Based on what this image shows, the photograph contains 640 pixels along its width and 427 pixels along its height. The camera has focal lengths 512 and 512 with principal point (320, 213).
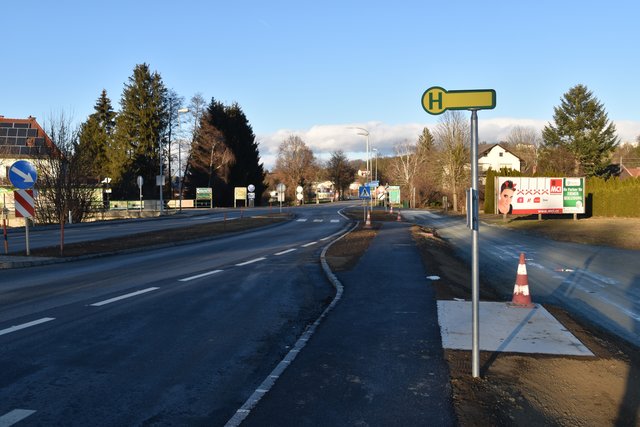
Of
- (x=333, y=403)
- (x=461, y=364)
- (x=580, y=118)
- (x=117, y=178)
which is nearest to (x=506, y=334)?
(x=461, y=364)

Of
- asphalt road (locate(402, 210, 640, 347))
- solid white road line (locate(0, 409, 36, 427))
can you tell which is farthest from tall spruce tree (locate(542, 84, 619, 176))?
solid white road line (locate(0, 409, 36, 427))

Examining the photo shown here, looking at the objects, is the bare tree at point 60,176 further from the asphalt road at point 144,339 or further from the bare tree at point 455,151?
the bare tree at point 455,151

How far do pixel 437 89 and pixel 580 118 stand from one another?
220 feet

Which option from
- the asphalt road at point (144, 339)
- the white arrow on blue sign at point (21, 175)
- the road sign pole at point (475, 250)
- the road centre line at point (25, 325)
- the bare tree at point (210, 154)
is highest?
the bare tree at point (210, 154)

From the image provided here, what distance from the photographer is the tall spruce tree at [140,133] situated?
6047 centimetres

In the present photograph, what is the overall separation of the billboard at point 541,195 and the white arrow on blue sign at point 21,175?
33.3 metres

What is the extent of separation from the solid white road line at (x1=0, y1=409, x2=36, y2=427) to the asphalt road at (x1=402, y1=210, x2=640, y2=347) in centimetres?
706

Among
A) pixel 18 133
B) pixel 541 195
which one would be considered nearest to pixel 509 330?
pixel 541 195

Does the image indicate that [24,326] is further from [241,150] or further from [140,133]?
[241,150]

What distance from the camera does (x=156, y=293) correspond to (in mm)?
9508

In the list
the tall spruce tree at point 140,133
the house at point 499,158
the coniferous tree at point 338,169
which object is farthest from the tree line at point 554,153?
the coniferous tree at point 338,169

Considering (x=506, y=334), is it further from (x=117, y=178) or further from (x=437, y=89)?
(x=117, y=178)

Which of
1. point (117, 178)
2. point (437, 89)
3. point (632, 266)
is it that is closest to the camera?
point (437, 89)

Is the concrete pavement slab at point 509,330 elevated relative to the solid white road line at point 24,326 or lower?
lower
